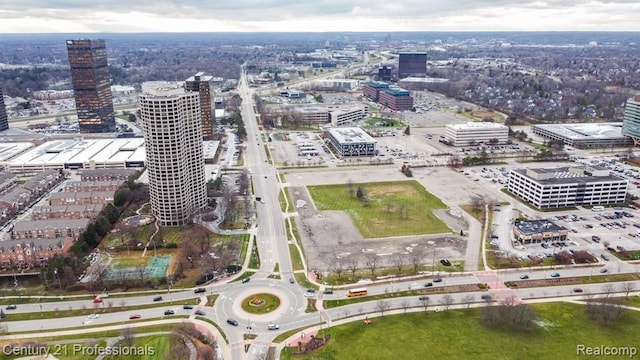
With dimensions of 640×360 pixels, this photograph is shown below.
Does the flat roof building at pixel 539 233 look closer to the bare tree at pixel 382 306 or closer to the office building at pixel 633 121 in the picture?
the bare tree at pixel 382 306

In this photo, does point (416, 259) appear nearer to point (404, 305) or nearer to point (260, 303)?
point (404, 305)

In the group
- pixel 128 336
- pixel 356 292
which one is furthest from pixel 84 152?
pixel 356 292

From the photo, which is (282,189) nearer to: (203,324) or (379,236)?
(379,236)

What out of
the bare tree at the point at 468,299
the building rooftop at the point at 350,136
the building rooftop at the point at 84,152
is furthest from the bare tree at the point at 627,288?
the building rooftop at the point at 84,152

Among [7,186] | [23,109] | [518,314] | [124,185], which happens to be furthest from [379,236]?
[23,109]

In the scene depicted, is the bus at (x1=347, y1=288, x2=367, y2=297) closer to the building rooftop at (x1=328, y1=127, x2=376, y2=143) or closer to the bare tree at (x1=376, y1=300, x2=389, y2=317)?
the bare tree at (x1=376, y1=300, x2=389, y2=317)

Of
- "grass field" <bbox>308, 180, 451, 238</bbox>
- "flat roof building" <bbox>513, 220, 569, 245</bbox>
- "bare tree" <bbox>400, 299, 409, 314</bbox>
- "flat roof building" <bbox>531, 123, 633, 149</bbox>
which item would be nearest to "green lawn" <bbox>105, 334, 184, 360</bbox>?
"bare tree" <bbox>400, 299, 409, 314</bbox>
